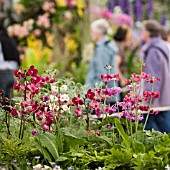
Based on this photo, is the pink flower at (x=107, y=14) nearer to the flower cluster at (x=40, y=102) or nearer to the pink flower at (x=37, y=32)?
the pink flower at (x=37, y=32)

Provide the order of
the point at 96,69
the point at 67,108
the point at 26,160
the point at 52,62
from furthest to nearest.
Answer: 1. the point at 52,62
2. the point at 96,69
3. the point at 67,108
4. the point at 26,160

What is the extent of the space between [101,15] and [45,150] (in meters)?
10.9

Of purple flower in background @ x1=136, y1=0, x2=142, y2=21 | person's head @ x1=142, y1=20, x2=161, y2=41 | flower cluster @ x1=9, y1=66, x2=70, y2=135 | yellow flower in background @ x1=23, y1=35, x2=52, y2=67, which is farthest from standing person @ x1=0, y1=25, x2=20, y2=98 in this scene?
purple flower in background @ x1=136, y1=0, x2=142, y2=21

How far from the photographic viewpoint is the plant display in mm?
3740

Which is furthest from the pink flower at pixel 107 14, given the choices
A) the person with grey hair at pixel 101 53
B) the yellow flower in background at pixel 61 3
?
the person with grey hair at pixel 101 53

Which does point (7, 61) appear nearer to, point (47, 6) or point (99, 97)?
point (47, 6)

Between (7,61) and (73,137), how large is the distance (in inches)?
224

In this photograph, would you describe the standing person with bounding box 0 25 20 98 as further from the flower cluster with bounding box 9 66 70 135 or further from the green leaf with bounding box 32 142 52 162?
the green leaf with bounding box 32 142 52 162

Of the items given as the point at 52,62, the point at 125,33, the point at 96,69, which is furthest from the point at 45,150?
the point at 52,62

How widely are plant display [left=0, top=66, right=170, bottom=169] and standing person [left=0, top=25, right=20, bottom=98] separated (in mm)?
4828

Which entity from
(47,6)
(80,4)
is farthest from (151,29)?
(47,6)

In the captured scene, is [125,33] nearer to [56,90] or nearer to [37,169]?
[56,90]

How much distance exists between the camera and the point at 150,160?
363 centimetres

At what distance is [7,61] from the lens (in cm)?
951
